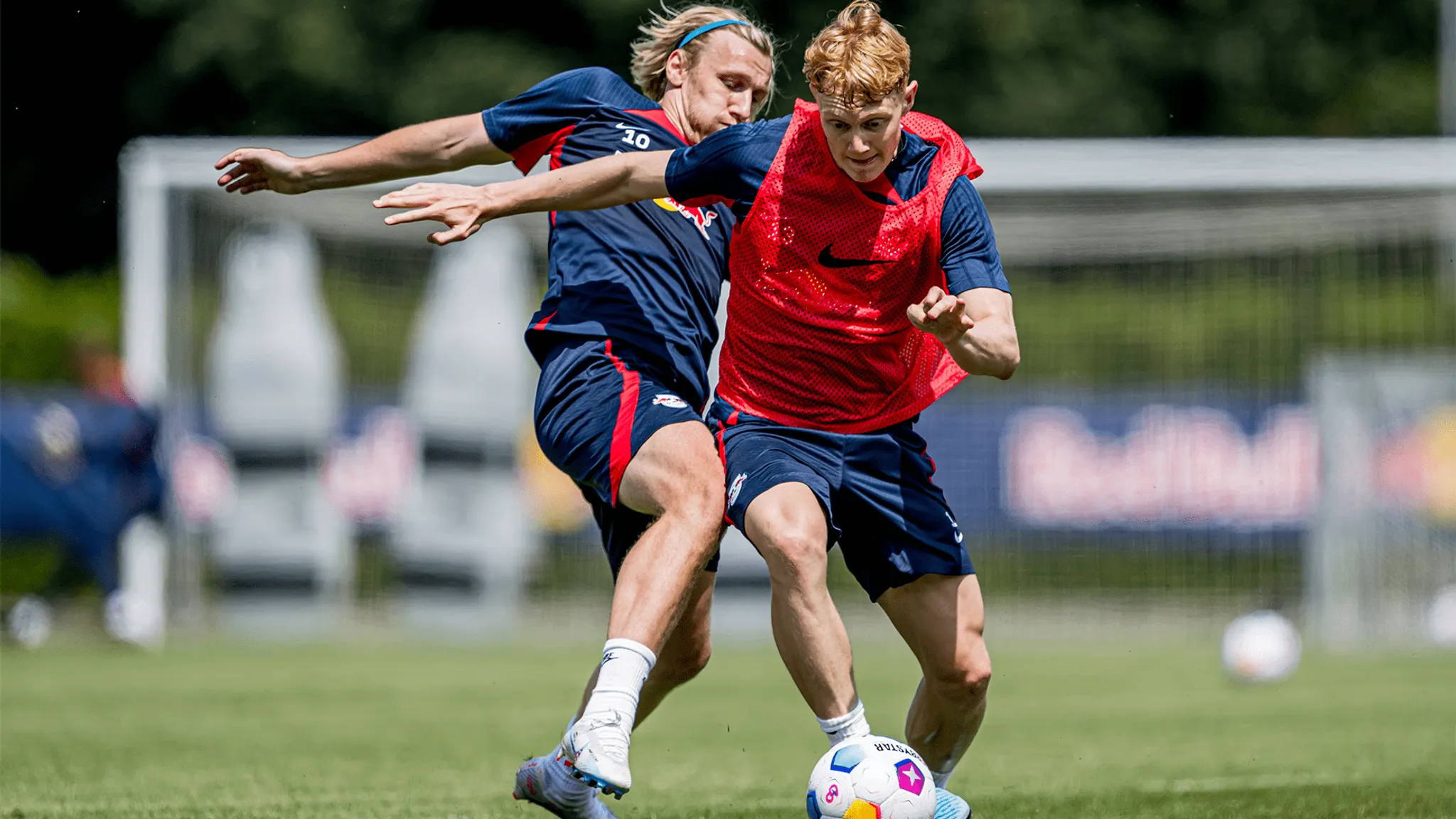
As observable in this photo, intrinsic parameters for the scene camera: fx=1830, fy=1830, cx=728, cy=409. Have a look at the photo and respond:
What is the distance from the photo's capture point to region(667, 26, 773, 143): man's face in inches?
221

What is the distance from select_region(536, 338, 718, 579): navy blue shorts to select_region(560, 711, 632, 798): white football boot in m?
0.78

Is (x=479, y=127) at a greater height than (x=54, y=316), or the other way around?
(x=479, y=127)

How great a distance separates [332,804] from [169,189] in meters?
10.1

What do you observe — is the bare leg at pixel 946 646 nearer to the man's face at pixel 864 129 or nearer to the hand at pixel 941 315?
the hand at pixel 941 315

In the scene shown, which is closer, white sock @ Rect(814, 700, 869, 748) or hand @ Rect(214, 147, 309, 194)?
white sock @ Rect(814, 700, 869, 748)

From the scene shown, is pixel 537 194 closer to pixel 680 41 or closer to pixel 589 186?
pixel 589 186

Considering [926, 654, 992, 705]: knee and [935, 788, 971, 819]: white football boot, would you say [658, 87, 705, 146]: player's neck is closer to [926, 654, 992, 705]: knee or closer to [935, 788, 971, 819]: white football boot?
[926, 654, 992, 705]: knee

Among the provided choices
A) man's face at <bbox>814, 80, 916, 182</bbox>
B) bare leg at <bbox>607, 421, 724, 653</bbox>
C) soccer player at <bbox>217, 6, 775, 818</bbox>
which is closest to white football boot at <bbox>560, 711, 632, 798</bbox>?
soccer player at <bbox>217, 6, 775, 818</bbox>

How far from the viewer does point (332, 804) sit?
580cm

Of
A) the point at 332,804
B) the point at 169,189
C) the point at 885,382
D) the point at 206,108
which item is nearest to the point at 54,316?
the point at 169,189

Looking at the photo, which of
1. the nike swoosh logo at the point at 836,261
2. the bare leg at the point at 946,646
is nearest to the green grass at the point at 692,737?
the bare leg at the point at 946,646

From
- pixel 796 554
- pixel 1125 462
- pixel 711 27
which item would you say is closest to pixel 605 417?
pixel 796 554

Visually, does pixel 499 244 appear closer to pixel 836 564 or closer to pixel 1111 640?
pixel 836 564

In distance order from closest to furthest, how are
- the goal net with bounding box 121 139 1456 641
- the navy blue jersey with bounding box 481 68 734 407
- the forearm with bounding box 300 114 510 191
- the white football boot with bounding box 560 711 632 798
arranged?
1. the white football boot with bounding box 560 711 632 798
2. the forearm with bounding box 300 114 510 191
3. the navy blue jersey with bounding box 481 68 734 407
4. the goal net with bounding box 121 139 1456 641
